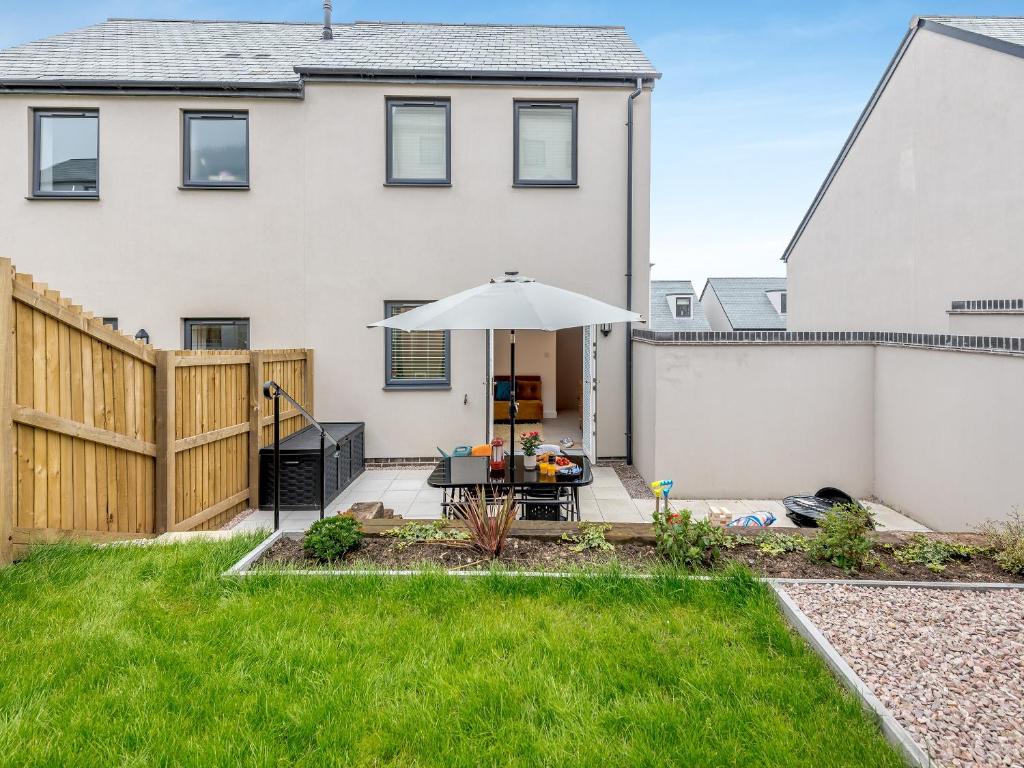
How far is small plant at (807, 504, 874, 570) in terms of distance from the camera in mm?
3709

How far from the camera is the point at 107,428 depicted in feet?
15.3

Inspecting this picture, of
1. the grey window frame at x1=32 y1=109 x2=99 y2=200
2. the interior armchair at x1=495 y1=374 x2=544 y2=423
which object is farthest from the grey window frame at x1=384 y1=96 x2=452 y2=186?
the interior armchair at x1=495 y1=374 x2=544 y2=423

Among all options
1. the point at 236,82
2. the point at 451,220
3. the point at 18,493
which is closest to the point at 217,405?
the point at 18,493

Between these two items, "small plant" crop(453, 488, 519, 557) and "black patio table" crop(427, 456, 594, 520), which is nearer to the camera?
"small plant" crop(453, 488, 519, 557)

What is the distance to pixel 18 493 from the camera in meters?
3.78

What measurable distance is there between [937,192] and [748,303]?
784 inches

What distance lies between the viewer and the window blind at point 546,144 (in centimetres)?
956

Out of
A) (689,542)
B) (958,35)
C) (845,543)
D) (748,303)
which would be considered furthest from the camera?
(748,303)

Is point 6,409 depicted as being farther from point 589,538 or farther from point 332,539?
point 589,538

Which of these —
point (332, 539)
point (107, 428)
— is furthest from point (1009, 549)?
point (107, 428)

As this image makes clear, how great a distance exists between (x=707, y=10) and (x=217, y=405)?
18059 millimetres

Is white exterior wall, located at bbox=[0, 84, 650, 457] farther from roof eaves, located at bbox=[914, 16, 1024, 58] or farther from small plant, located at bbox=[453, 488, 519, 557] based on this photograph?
small plant, located at bbox=[453, 488, 519, 557]

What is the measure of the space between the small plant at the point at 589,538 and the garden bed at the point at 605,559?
38 millimetres

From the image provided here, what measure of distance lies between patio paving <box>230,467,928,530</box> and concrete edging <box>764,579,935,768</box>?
3.44 meters
